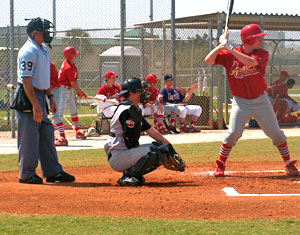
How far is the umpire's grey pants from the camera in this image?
7.41 metres

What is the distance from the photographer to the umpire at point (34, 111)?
7.26 m

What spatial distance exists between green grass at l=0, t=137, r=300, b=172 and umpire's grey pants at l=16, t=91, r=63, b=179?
1.78 metres

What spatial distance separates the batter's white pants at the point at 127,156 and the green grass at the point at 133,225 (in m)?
1.92

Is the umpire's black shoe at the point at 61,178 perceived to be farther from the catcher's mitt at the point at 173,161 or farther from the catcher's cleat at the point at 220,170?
the catcher's cleat at the point at 220,170

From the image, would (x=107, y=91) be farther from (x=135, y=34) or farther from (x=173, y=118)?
(x=135, y=34)

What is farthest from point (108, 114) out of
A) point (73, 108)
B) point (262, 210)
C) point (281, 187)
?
point (262, 210)

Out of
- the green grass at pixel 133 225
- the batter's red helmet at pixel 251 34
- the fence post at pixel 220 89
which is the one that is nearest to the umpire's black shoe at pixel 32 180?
the green grass at pixel 133 225

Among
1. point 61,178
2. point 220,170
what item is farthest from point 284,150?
point 61,178

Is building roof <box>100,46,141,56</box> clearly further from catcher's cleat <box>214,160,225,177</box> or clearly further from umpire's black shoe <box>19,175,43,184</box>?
umpire's black shoe <box>19,175,43,184</box>

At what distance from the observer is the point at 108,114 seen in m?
14.3

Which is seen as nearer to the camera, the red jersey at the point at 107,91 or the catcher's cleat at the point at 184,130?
the red jersey at the point at 107,91

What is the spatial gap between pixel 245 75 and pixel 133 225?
10.3ft

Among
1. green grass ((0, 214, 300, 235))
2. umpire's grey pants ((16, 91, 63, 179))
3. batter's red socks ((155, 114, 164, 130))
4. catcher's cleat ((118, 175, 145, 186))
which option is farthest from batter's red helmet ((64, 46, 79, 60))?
green grass ((0, 214, 300, 235))

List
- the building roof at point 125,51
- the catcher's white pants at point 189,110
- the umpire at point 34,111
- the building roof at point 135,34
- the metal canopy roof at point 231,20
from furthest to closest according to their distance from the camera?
the building roof at point 125,51, the building roof at point 135,34, the metal canopy roof at point 231,20, the catcher's white pants at point 189,110, the umpire at point 34,111
